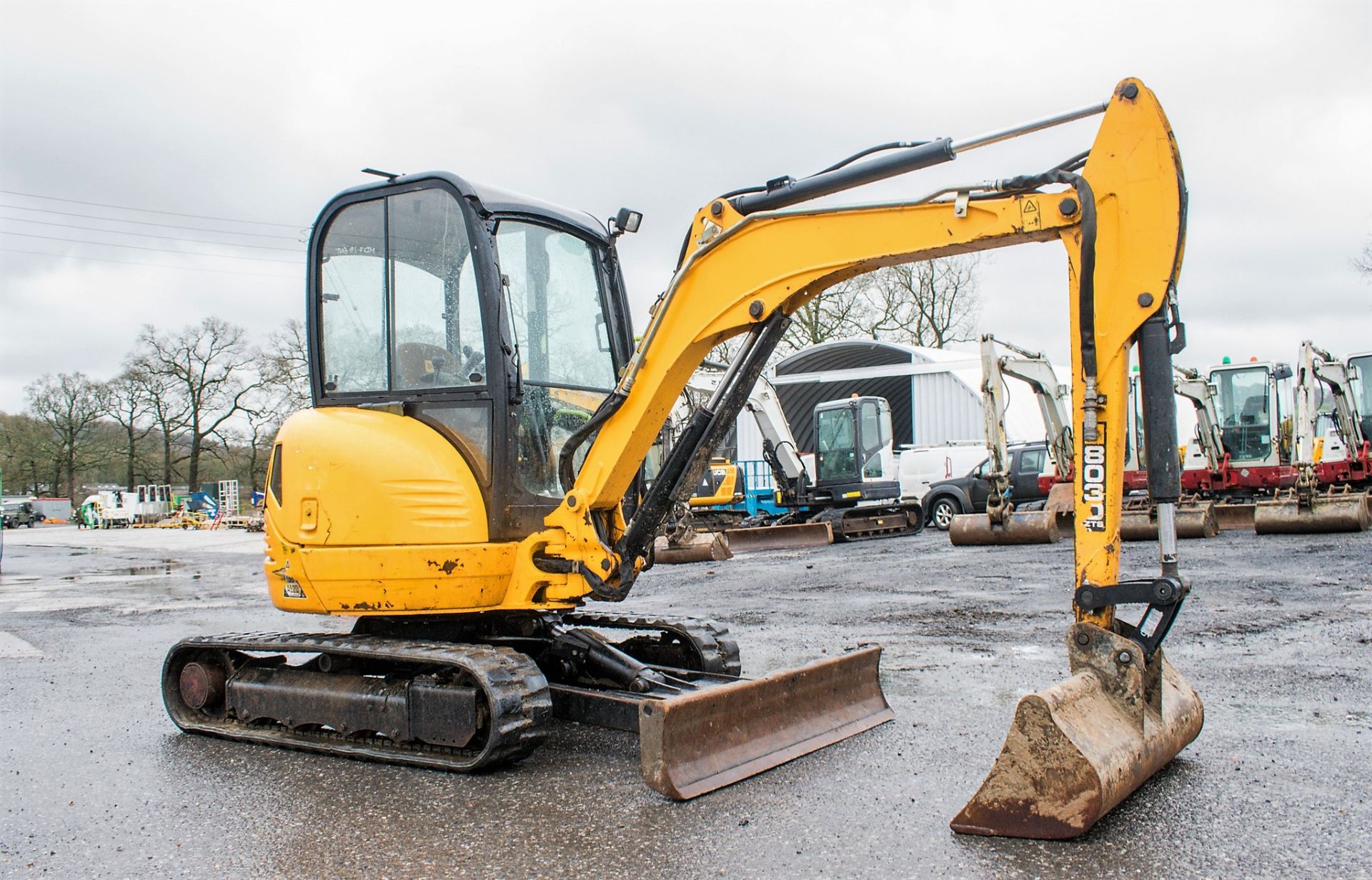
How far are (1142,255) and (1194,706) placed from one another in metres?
1.97

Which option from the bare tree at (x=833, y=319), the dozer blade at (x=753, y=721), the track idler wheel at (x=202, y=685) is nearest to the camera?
the dozer blade at (x=753, y=721)

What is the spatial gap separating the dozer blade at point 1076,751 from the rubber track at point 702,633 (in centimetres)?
212

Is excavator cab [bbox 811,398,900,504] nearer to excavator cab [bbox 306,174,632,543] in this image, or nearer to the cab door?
excavator cab [bbox 306,174,632,543]

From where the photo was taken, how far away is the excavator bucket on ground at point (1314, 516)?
54.3 ft

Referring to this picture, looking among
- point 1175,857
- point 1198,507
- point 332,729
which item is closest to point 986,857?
point 1175,857

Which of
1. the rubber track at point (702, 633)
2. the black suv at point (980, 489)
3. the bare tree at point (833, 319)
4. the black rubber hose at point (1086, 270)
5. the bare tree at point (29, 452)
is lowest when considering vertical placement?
the rubber track at point (702, 633)

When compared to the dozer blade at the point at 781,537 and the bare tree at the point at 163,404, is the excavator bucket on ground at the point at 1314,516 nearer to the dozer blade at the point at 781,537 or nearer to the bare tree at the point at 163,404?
the dozer blade at the point at 781,537

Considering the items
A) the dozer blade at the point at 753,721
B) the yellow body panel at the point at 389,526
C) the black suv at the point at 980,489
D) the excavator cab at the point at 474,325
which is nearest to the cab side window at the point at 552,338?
the excavator cab at the point at 474,325

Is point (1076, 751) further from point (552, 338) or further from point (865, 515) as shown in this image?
point (865, 515)

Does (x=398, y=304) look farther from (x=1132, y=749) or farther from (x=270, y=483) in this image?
(x=1132, y=749)

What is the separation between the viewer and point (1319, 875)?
330 centimetres

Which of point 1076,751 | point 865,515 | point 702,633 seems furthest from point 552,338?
point 865,515

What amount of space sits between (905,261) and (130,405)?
6278 cm

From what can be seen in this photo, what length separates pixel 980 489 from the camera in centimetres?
2261
